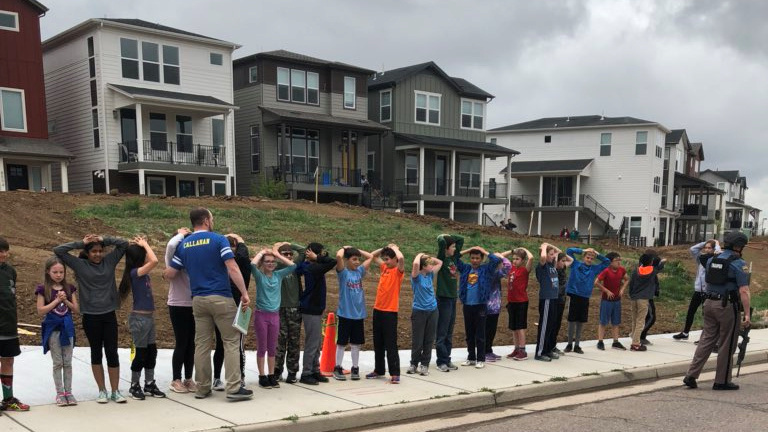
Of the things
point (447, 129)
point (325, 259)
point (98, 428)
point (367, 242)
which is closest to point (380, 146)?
point (447, 129)

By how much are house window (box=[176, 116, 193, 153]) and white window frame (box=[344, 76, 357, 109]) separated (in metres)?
8.70

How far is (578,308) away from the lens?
30.8 feet

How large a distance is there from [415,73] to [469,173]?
7.48 meters

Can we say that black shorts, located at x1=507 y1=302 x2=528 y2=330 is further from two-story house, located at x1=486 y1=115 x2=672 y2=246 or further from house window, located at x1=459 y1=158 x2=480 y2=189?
two-story house, located at x1=486 y1=115 x2=672 y2=246

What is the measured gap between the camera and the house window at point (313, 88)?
3206 centimetres

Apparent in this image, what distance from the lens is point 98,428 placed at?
5328mm

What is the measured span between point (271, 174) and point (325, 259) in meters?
24.0

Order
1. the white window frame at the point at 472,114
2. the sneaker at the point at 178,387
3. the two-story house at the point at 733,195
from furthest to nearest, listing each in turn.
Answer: the two-story house at the point at 733,195 < the white window frame at the point at 472,114 < the sneaker at the point at 178,387

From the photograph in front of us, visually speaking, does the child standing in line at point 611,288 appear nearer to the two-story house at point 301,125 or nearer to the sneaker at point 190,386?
the sneaker at point 190,386

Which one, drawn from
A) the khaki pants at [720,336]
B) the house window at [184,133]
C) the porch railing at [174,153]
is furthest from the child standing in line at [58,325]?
the house window at [184,133]

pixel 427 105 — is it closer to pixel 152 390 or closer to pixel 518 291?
pixel 518 291

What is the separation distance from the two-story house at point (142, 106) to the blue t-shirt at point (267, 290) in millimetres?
20401

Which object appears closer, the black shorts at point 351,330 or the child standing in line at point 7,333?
the child standing in line at point 7,333

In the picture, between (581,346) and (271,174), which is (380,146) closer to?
(271,174)
